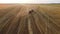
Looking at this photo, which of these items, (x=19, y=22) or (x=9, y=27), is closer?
(x=9, y=27)

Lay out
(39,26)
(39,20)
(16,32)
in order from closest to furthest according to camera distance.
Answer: (16,32) < (39,26) < (39,20)

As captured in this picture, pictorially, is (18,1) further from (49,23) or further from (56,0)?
(49,23)

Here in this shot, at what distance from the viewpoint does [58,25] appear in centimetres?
99

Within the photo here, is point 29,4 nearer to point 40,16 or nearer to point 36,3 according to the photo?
point 36,3

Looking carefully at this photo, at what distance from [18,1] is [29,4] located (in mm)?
185

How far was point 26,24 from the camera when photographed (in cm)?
102

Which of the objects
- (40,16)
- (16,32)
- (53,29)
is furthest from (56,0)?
(16,32)

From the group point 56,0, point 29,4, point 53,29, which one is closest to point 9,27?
point 53,29

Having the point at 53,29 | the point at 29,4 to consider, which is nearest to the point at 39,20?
the point at 53,29

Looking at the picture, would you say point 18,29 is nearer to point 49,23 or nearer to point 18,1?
point 49,23

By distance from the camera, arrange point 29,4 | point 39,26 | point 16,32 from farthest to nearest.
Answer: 1. point 29,4
2. point 39,26
3. point 16,32

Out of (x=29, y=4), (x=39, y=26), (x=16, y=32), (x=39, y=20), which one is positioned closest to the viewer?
(x=16, y=32)

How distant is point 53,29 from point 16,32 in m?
0.29

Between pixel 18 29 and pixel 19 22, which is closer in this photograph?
pixel 18 29
